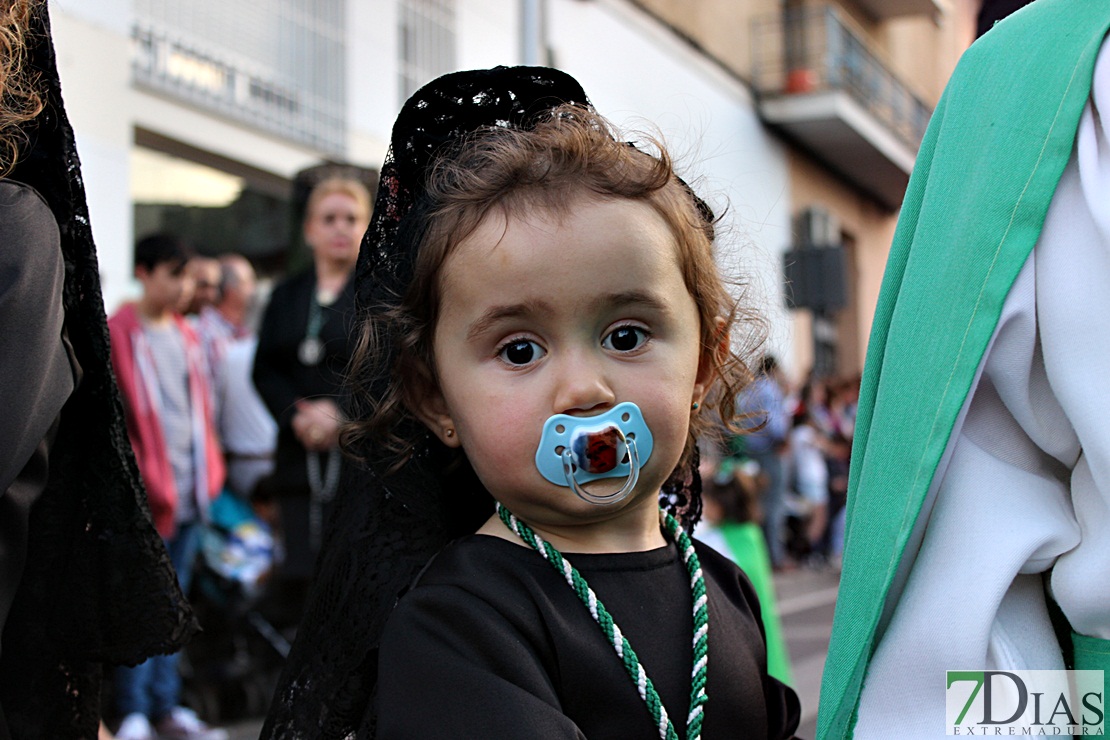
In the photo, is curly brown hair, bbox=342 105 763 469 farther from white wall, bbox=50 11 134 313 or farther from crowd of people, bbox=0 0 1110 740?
white wall, bbox=50 11 134 313

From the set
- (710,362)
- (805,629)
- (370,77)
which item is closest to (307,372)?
(710,362)

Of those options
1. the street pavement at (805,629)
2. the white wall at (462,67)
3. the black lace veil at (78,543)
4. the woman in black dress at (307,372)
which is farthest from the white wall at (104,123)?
the black lace veil at (78,543)

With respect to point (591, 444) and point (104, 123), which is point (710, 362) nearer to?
point (591, 444)

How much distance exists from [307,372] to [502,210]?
2.84 meters

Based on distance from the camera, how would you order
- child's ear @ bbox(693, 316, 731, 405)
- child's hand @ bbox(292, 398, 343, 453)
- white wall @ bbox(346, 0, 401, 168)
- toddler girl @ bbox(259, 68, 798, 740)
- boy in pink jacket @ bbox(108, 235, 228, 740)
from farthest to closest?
white wall @ bbox(346, 0, 401, 168) → boy in pink jacket @ bbox(108, 235, 228, 740) → child's hand @ bbox(292, 398, 343, 453) → child's ear @ bbox(693, 316, 731, 405) → toddler girl @ bbox(259, 68, 798, 740)

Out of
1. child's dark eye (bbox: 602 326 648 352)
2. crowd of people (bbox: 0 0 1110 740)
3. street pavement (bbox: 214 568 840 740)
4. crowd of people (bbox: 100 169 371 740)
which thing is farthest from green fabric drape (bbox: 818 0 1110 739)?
crowd of people (bbox: 100 169 371 740)

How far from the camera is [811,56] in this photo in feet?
51.3

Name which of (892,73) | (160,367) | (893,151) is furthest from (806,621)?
Result: (892,73)

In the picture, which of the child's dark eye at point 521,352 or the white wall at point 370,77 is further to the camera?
the white wall at point 370,77

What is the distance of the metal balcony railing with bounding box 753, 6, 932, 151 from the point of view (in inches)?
595

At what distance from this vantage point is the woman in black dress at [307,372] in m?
4.19

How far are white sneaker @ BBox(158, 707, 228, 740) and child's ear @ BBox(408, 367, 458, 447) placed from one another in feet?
10.5

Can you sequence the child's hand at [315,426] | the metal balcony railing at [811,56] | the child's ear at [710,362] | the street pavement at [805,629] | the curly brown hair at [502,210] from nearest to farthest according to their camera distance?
the curly brown hair at [502,210] → the child's ear at [710,362] → the child's hand at [315,426] → the street pavement at [805,629] → the metal balcony railing at [811,56]

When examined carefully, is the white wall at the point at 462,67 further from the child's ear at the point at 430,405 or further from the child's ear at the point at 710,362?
the child's ear at the point at 430,405
